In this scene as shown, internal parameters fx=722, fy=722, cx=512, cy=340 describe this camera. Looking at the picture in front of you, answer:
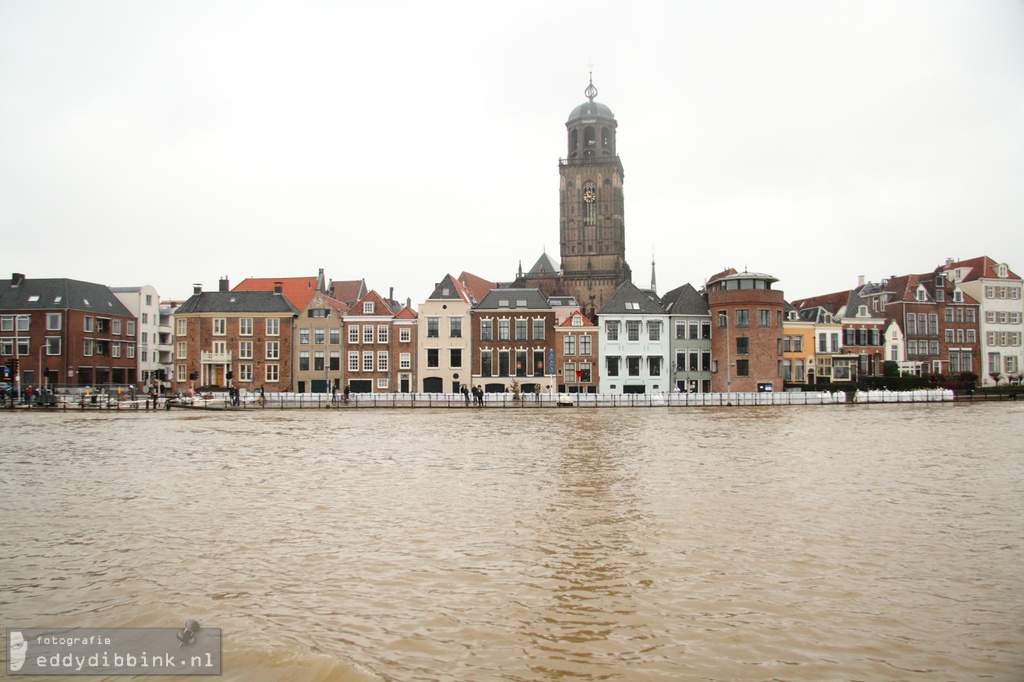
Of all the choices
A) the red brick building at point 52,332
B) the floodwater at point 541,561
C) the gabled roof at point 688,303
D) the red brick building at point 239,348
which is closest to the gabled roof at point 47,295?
the red brick building at point 52,332

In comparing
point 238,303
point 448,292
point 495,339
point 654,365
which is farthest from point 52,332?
point 654,365

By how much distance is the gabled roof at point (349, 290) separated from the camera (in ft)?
274

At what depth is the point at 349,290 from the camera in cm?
8456

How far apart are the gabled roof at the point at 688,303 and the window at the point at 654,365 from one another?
172 inches

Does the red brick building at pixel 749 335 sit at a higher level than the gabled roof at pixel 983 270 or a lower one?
lower

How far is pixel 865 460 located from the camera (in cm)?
2180

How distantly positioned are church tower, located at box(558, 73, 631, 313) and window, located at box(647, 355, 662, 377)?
28758mm

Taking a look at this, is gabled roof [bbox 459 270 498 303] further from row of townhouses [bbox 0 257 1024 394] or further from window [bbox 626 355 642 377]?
window [bbox 626 355 642 377]

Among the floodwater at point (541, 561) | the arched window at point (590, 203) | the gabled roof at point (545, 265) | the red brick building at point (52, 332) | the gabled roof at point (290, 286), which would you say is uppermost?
the arched window at point (590, 203)

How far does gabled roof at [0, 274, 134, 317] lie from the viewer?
68125mm

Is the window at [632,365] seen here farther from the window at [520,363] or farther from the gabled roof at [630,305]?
the window at [520,363]

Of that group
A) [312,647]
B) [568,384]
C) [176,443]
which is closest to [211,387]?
[568,384]

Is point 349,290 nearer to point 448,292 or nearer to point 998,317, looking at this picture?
point 448,292

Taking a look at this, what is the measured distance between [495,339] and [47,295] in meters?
43.5
